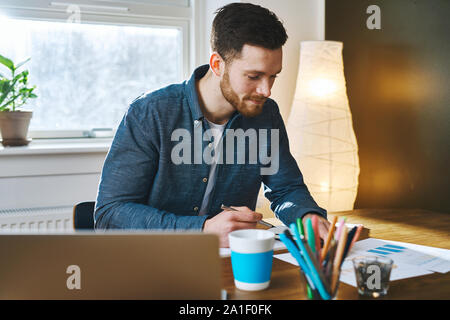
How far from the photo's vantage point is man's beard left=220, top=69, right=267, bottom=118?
1464 millimetres

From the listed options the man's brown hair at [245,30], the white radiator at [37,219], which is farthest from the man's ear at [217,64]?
the white radiator at [37,219]

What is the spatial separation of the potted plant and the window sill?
6 cm

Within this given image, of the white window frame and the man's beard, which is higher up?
the white window frame

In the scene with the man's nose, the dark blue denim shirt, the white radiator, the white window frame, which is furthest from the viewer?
the white window frame

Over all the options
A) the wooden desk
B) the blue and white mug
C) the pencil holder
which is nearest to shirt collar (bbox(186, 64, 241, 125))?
the wooden desk

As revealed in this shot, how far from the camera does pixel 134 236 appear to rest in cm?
68

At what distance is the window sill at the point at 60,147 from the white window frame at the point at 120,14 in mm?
31

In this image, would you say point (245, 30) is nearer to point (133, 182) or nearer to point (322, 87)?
point (133, 182)

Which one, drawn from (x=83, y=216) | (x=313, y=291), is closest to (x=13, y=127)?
(x=83, y=216)

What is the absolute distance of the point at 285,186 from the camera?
1578mm

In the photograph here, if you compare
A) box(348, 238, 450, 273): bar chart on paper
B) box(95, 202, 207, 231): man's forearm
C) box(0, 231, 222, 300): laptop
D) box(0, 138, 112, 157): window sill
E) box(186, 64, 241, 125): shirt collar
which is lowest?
box(348, 238, 450, 273): bar chart on paper

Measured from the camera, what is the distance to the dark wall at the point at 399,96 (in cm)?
228

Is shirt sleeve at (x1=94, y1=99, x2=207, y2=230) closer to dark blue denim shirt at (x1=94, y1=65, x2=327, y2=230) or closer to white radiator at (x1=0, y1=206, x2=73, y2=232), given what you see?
dark blue denim shirt at (x1=94, y1=65, x2=327, y2=230)

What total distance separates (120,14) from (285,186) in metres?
1.46
